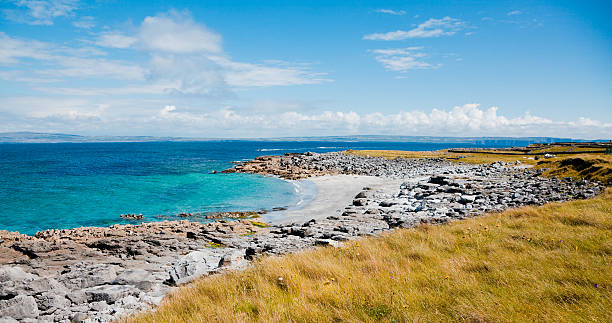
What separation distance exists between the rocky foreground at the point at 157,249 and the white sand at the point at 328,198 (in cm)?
253

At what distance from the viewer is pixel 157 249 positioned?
1566 cm

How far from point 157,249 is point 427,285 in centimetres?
1430

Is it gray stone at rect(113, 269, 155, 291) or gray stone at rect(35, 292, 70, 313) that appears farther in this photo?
gray stone at rect(113, 269, 155, 291)

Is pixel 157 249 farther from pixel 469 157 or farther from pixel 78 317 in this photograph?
pixel 469 157

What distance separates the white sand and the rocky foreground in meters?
2.53

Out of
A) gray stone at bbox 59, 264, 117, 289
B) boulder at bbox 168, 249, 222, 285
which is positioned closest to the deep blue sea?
gray stone at bbox 59, 264, 117, 289

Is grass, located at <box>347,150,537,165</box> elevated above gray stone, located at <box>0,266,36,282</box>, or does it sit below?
above

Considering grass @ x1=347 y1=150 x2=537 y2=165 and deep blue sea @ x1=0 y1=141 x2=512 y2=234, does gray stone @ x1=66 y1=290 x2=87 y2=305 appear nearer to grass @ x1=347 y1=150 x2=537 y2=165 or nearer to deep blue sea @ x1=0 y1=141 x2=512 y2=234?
deep blue sea @ x1=0 y1=141 x2=512 y2=234

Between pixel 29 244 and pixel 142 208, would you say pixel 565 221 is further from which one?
pixel 142 208

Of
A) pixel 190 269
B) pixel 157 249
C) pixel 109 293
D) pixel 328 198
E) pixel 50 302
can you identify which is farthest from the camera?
pixel 328 198

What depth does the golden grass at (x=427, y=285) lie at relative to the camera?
16.2ft

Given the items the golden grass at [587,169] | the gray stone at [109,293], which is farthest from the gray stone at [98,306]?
the golden grass at [587,169]

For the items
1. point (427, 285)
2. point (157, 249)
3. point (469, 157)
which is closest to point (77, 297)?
point (157, 249)

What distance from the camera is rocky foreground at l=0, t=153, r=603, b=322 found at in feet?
26.7
